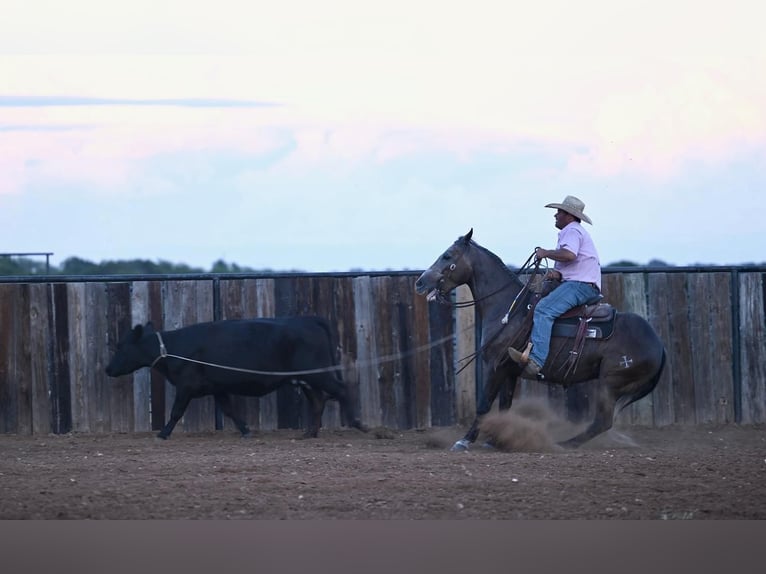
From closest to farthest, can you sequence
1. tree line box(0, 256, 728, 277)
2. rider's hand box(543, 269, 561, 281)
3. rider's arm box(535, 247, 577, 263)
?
rider's arm box(535, 247, 577, 263)
rider's hand box(543, 269, 561, 281)
tree line box(0, 256, 728, 277)

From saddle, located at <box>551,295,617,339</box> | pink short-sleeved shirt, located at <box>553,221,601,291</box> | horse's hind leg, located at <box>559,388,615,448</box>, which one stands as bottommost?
horse's hind leg, located at <box>559,388,615,448</box>

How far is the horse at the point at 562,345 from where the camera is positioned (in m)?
11.8

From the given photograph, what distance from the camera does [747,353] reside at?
14.2 meters

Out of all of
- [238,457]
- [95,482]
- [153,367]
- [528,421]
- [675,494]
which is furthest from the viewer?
[153,367]

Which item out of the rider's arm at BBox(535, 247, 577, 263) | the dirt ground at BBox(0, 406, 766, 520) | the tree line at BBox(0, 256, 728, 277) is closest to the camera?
the dirt ground at BBox(0, 406, 766, 520)

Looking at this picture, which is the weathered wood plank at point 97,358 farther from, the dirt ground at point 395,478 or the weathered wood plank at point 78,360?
the dirt ground at point 395,478

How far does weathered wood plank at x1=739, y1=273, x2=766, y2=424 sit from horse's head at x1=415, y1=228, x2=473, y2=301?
4.20m

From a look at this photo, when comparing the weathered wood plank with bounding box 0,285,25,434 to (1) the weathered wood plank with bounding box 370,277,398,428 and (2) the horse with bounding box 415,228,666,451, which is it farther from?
(2) the horse with bounding box 415,228,666,451

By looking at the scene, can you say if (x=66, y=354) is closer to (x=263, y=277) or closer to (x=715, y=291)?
(x=263, y=277)

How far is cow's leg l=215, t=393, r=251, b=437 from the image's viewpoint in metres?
13.6

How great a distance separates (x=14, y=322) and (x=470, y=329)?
19.1ft

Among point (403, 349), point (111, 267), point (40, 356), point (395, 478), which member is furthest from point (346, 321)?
point (111, 267)

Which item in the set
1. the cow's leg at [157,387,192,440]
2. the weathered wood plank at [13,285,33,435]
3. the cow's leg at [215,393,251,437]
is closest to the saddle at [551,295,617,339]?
the cow's leg at [215,393,251,437]

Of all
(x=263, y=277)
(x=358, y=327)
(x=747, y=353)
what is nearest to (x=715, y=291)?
(x=747, y=353)
